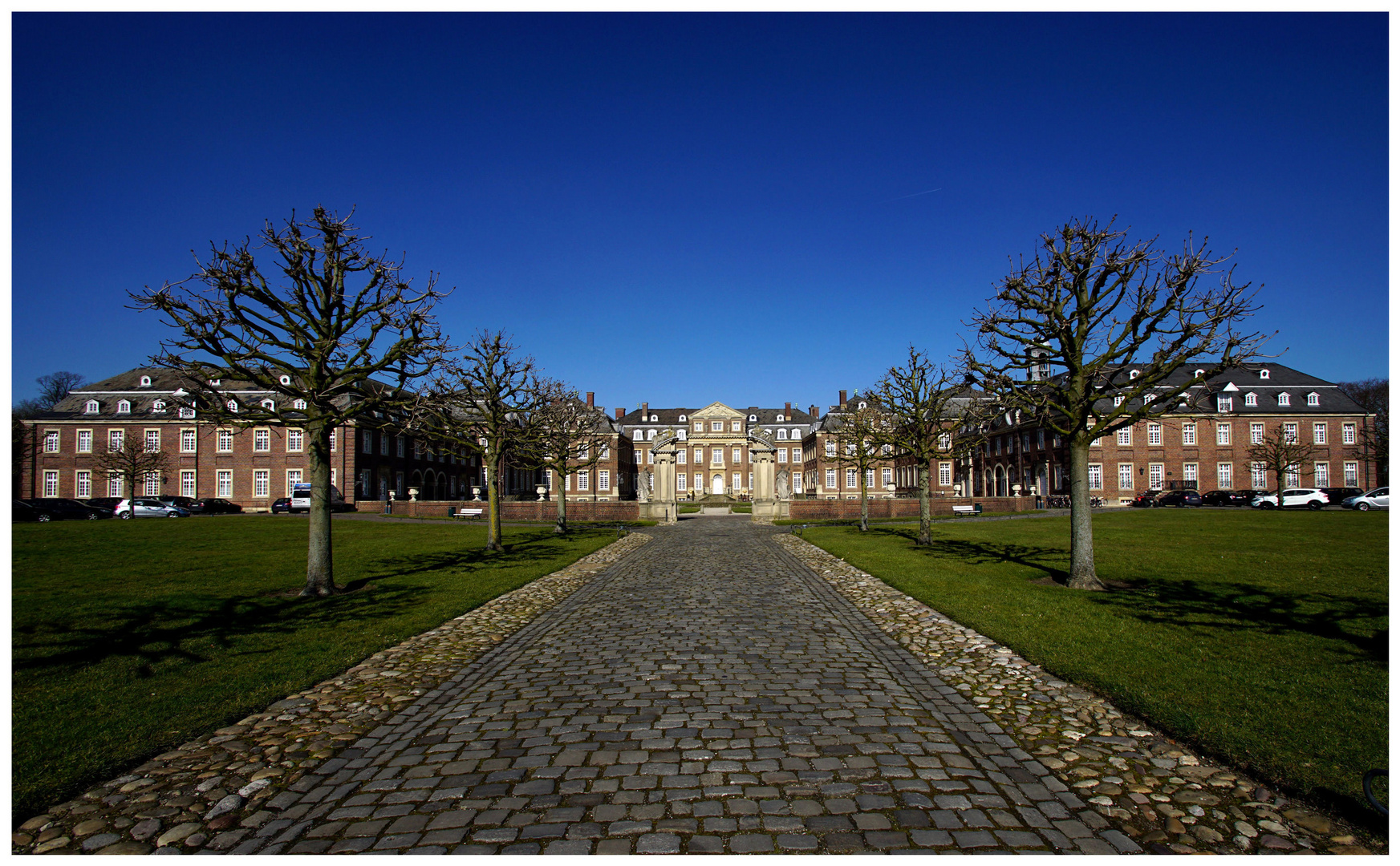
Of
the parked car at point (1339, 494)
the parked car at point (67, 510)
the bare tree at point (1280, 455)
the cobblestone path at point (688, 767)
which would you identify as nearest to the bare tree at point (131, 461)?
the parked car at point (67, 510)

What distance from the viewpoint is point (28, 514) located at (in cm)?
3578

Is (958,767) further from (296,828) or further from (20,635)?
(20,635)

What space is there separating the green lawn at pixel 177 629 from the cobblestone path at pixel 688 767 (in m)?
1.69

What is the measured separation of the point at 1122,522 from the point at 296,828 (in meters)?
33.6

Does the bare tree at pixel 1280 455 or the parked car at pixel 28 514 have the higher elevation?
the bare tree at pixel 1280 455

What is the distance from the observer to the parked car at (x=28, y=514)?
35.2 metres

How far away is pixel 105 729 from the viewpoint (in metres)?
5.65

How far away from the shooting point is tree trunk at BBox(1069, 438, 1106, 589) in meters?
12.9

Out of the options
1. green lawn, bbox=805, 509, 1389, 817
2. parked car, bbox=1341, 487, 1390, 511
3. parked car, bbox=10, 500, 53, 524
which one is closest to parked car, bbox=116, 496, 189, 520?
parked car, bbox=10, 500, 53, 524

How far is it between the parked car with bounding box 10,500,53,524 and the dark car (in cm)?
6634

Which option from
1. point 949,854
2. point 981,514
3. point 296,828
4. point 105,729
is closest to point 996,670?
point 949,854

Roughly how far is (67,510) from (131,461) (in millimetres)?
3821

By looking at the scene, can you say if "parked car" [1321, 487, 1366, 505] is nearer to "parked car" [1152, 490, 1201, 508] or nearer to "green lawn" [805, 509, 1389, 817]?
"parked car" [1152, 490, 1201, 508]

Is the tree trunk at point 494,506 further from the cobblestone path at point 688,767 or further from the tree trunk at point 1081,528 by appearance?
the tree trunk at point 1081,528
